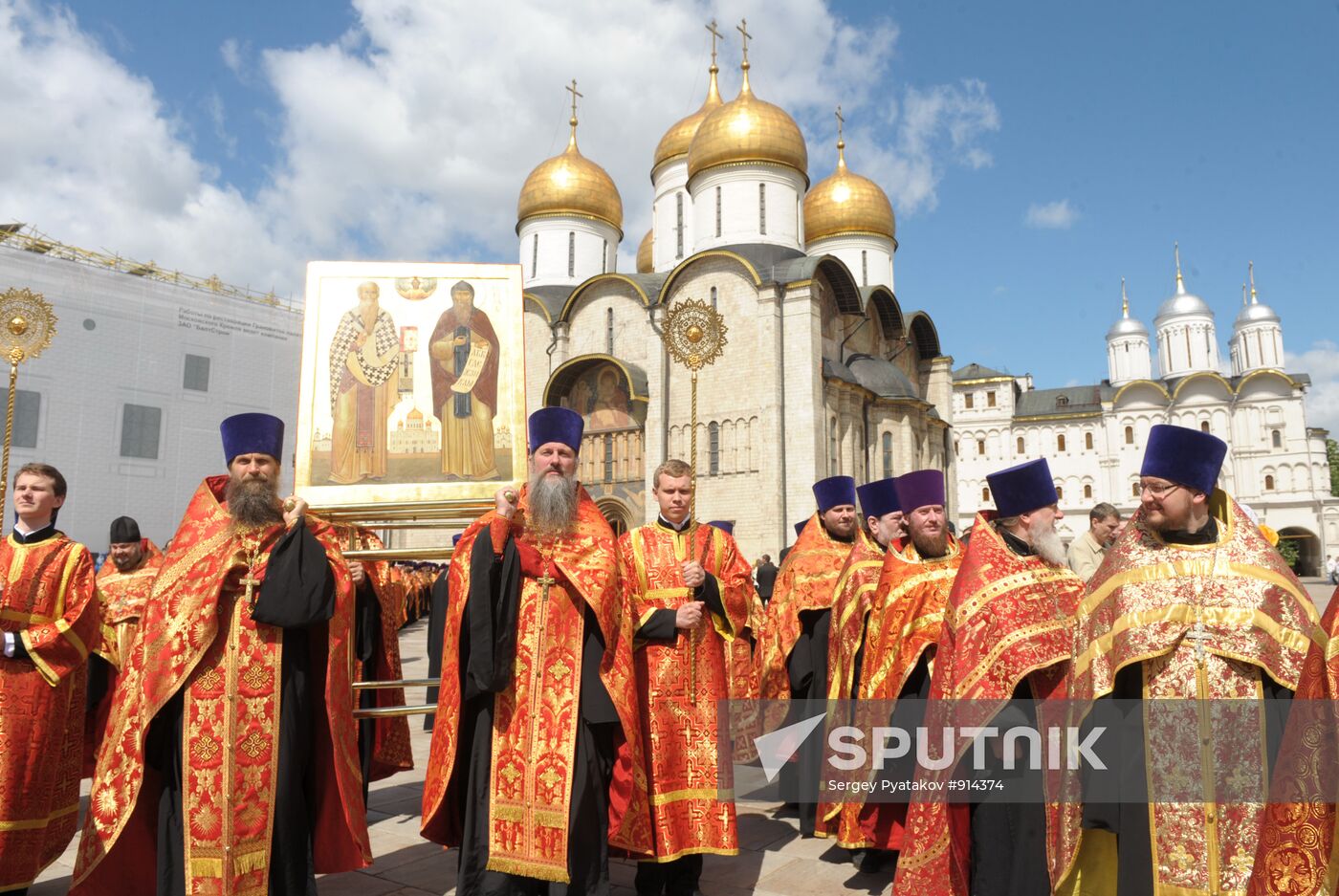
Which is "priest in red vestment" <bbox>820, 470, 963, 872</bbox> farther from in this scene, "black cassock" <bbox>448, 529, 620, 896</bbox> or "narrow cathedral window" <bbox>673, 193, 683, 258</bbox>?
"narrow cathedral window" <bbox>673, 193, 683, 258</bbox>

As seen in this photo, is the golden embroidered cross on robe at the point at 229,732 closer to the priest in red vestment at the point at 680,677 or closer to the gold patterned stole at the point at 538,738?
the gold patterned stole at the point at 538,738

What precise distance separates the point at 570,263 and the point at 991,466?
3225 centimetres

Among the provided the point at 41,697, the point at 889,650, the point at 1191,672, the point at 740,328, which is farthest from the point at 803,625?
the point at 740,328

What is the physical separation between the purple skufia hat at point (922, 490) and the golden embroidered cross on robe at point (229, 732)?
2525 mm

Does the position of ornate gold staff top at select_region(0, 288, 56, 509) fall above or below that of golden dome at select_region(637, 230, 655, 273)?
below

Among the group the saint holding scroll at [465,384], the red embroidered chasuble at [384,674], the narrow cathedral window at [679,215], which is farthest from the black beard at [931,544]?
the narrow cathedral window at [679,215]

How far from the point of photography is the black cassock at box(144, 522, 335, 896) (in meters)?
3.26

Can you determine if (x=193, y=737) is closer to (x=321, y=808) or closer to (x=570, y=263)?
(x=321, y=808)

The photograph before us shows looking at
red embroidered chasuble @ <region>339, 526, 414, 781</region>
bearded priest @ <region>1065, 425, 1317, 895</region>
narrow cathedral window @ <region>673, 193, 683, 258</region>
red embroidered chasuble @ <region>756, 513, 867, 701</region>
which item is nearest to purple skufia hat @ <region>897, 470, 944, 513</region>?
red embroidered chasuble @ <region>756, 513, 867, 701</region>

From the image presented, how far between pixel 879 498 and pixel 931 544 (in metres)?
0.62

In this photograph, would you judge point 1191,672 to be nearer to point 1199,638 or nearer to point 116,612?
point 1199,638

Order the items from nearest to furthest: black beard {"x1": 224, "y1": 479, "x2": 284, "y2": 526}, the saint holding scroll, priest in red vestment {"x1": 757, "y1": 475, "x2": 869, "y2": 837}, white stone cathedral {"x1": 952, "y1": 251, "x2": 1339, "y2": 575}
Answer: black beard {"x1": 224, "y1": 479, "x2": 284, "y2": 526}, the saint holding scroll, priest in red vestment {"x1": 757, "y1": 475, "x2": 869, "y2": 837}, white stone cathedral {"x1": 952, "y1": 251, "x2": 1339, "y2": 575}

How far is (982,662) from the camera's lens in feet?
10.4

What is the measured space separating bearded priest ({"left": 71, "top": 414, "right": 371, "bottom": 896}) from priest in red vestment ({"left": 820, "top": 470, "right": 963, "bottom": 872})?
7.42ft
